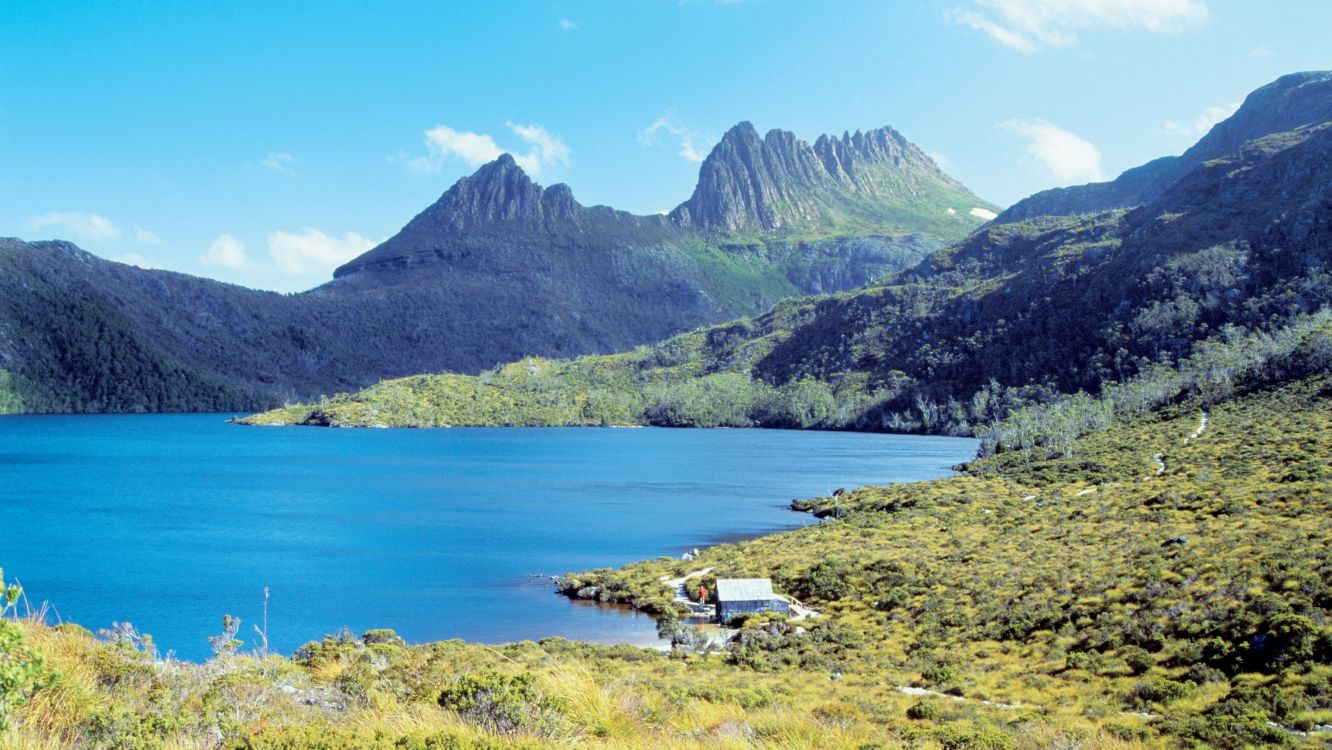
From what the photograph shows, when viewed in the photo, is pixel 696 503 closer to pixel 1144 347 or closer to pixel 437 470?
pixel 437 470

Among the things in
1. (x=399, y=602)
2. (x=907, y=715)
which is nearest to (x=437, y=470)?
(x=399, y=602)

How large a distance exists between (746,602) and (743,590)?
0.89m

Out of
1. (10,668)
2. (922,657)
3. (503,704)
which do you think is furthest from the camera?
(922,657)

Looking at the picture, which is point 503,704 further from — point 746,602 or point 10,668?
point 746,602

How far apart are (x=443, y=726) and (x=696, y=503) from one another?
94.0m

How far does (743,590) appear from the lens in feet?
160

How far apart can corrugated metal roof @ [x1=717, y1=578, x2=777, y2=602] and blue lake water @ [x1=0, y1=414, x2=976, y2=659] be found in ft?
14.7

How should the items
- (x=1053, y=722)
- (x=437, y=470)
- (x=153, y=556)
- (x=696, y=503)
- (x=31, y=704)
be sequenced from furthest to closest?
(x=437, y=470), (x=696, y=503), (x=153, y=556), (x=1053, y=722), (x=31, y=704)

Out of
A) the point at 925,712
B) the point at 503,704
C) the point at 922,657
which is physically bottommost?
the point at 922,657

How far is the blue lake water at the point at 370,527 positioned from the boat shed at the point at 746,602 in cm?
426

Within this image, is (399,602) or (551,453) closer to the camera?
(399,602)

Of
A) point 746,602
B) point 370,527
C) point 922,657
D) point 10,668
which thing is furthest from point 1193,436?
point 10,668

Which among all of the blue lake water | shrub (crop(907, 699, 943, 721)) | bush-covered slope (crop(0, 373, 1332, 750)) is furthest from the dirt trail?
shrub (crop(907, 699, 943, 721))

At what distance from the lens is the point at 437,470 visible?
144 meters
